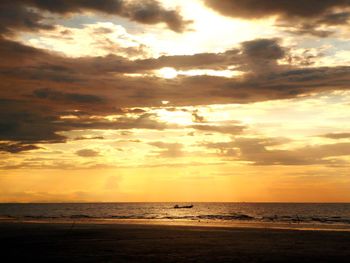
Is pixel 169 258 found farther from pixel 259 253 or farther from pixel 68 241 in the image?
pixel 68 241

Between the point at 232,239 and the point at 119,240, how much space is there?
431 inches

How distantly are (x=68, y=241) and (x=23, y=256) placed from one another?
994cm

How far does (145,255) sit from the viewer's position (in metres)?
32.0

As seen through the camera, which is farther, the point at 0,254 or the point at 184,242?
the point at 184,242

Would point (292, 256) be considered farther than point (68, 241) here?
No

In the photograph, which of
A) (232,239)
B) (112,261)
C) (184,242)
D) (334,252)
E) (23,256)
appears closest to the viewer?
(112,261)

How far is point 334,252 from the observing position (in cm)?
3462

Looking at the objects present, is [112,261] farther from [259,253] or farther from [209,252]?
[259,253]

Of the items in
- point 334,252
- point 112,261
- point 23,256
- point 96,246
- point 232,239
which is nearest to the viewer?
point 112,261

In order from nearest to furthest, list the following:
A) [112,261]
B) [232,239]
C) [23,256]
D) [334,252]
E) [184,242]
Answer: [112,261] → [23,256] → [334,252] → [184,242] → [232,239]

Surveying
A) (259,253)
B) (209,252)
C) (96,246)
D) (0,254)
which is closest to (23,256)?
(0,254)

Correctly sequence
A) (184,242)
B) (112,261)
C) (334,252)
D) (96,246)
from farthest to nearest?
(184,242) → (96,246) → (334,252) → (112,261)

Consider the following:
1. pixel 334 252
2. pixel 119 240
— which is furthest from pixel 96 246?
pixel 334 252

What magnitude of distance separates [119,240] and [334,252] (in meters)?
19.1
